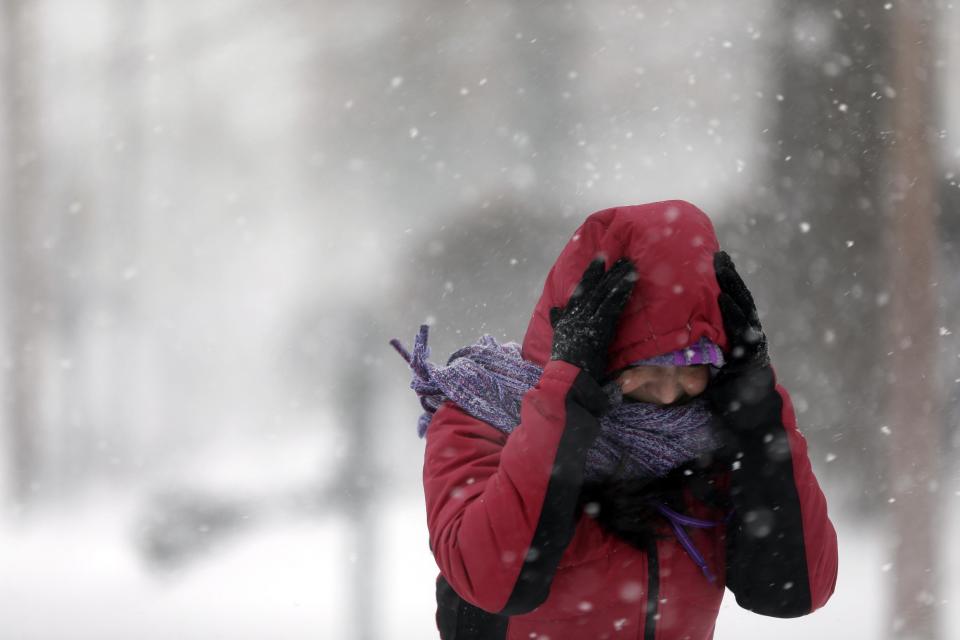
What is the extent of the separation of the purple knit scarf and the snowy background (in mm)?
2451

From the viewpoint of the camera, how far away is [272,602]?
344 cm

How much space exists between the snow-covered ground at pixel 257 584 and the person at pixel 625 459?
2154 mm

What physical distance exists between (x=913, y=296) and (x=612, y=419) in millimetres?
2853

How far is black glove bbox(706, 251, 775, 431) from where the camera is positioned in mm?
1081

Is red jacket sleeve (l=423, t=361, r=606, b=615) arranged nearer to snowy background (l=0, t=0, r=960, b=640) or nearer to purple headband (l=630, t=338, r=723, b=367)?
purple headband (l=630, t=338, r=723, b=367)

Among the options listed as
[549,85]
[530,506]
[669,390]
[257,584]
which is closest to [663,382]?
[669,390]

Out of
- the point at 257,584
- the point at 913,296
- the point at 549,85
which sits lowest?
the point at 257,584

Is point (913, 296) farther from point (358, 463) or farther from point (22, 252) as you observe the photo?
point (22, 252)

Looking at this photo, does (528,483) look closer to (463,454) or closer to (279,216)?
(463,454)

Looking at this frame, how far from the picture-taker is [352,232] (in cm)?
406

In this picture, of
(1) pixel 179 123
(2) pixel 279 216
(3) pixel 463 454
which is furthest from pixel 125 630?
(3) pixel 463 454

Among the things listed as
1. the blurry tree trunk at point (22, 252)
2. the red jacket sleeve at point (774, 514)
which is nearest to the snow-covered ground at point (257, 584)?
the blurry tree trunk at point (22, 252)

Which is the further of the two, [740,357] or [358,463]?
[358,463]

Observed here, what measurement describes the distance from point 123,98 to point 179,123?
279 mm
